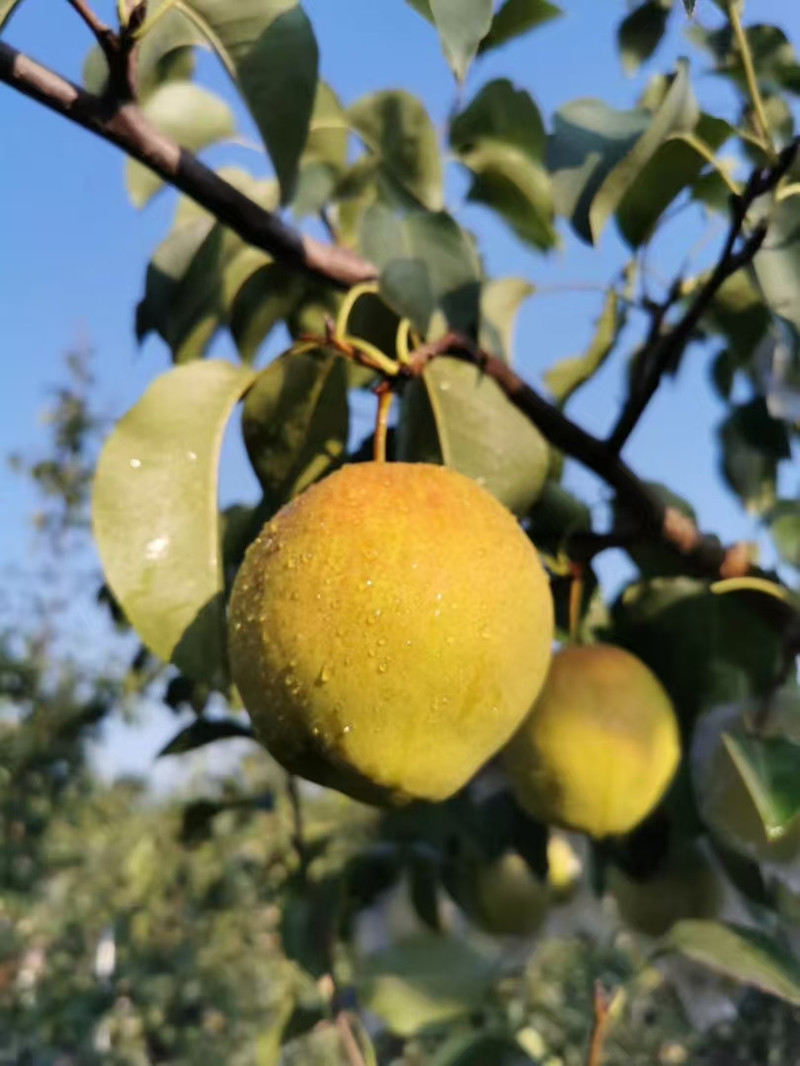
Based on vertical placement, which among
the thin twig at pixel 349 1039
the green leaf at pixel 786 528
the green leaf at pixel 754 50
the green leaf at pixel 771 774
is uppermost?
the green leaf at pixel 754 50

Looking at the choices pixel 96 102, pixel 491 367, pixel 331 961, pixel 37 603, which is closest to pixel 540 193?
pixel 491 367

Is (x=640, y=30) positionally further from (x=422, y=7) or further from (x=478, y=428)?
(x=478, y=428)

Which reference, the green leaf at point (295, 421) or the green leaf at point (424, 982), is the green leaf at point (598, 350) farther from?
the green leaf at point (424, 982)

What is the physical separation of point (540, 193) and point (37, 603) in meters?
3.13

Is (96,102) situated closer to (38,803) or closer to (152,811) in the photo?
(38,803)

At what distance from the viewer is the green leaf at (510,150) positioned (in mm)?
1403

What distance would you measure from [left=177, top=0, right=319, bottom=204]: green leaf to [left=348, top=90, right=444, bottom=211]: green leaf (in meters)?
0.46

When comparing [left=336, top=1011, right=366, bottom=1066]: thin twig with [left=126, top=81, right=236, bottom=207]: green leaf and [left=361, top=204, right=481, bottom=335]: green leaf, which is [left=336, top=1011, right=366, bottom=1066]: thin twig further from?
[left=126, top=81, right=236, bottom=207]: green leaf

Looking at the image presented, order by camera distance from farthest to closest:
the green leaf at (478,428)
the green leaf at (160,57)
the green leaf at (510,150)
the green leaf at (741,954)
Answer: the green leaf at (510,150), the green leaf at (160,57), the green leaf at (478,428), the green leaf at (741,954)

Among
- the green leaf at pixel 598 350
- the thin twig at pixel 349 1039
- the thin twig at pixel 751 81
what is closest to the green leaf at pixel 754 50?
the thin twig at pixel 751 81

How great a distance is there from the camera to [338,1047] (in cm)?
375

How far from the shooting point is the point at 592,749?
110cm

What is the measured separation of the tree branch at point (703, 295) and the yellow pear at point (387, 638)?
0.33 m

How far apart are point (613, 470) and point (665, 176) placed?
31cm
